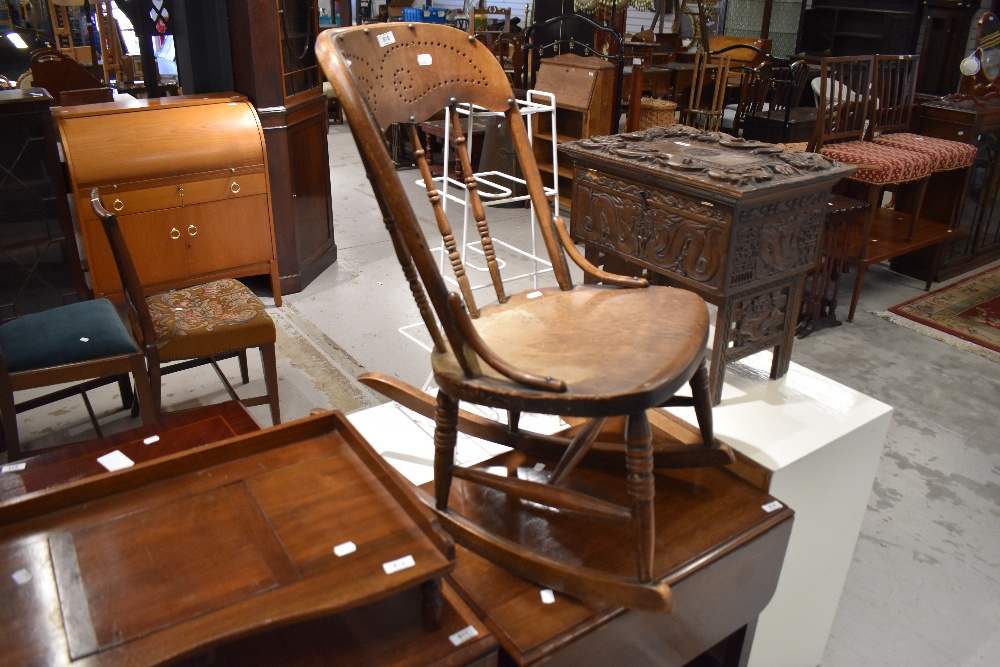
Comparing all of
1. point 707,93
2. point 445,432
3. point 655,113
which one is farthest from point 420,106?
point 707,93

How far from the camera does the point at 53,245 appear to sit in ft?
10.0

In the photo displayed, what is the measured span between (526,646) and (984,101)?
4.12 m

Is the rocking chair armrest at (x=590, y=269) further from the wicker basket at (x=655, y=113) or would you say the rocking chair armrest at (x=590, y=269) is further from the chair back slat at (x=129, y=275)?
the wicker basket at (x=655, y=113)

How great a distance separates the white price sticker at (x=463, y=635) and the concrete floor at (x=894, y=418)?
1.13m

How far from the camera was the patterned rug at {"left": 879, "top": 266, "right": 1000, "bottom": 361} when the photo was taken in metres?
3.58

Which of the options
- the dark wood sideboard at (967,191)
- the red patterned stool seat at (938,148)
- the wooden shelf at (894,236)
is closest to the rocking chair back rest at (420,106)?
the wooden shelf at (894,236)

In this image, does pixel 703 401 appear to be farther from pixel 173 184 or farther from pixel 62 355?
pixel 173 184

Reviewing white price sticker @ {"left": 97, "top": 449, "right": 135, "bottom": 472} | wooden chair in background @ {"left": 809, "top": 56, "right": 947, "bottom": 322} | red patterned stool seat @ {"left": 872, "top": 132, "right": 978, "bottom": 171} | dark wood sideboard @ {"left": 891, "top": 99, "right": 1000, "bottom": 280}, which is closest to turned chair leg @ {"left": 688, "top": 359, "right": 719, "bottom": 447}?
white price sticker @ {"left": 97, "top": 449, "right": 135, "bottom": 472}

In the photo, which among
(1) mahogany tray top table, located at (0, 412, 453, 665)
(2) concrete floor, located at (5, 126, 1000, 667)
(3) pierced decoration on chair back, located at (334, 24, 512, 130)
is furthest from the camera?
(2) concrete floor, located at (5, 126, 1000, 667)

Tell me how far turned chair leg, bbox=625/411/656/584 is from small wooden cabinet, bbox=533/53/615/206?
135 inches

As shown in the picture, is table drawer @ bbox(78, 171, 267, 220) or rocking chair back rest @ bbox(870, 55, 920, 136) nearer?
table drawer @ bbox(78, 171, 267, 220)

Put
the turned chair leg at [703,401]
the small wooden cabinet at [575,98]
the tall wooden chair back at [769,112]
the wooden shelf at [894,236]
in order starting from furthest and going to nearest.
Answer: the tall wooden chair back at [769,112], the small wooden cabinet at [575,98], the wooden shelf at [894,236], the turned chair leg at [703,401]

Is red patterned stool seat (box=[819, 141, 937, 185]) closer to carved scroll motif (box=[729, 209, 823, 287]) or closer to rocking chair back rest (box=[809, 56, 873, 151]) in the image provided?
rocking chair back rest (box=[809, 56, 873, 151])

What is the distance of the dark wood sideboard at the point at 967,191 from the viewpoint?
3842 millimetres
